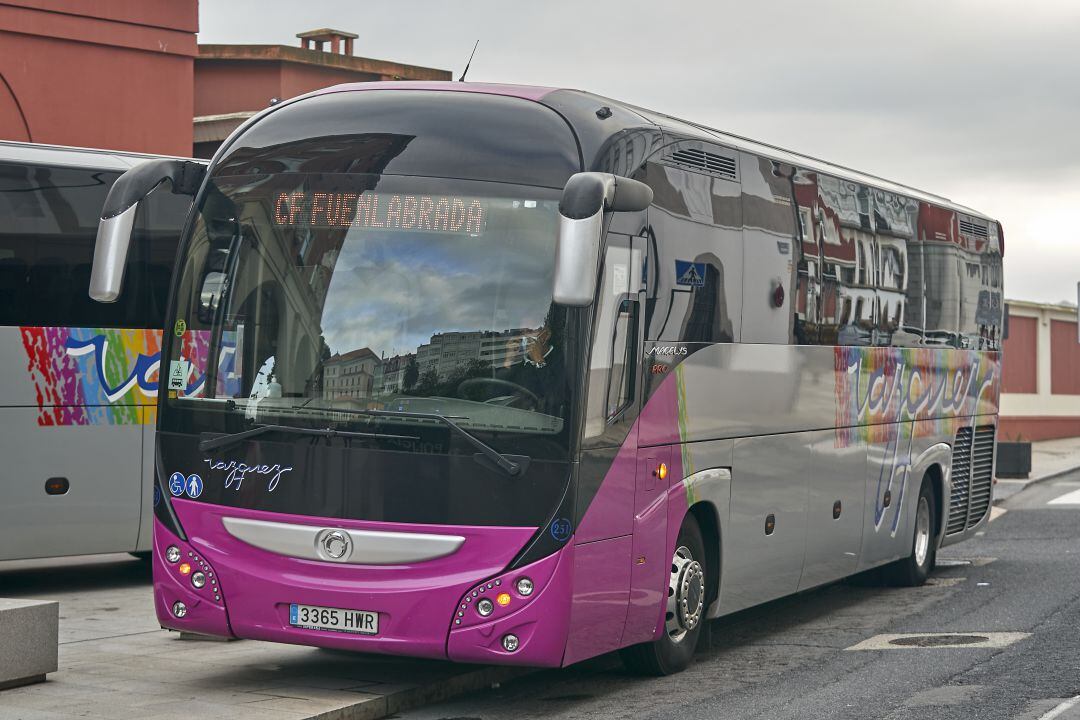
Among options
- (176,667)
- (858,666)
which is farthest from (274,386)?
(858,666)

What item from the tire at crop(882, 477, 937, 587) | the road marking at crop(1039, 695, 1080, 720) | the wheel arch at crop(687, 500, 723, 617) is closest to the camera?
the road marking at crop(1039, 695, 1080, 720)

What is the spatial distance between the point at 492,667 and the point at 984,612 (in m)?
5.02

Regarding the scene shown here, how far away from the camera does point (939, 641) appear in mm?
11484

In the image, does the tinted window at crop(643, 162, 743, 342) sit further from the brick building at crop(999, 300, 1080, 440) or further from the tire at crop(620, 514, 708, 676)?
the brick building at crop(999, 300, 1080, 440)

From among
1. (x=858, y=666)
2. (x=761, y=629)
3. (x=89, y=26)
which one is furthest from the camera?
(x=89, y=26)

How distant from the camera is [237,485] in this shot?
8633 millimetres

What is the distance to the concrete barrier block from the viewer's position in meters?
8.61

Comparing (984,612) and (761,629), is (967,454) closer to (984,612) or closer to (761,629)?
(984,612)

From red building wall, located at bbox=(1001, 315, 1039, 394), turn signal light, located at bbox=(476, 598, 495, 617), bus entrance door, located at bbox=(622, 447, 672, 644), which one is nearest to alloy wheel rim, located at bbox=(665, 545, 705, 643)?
bus entrance door, located at bbox=(622, 447, 672, 644)

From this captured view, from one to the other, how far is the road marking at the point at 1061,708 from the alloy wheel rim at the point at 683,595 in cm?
224

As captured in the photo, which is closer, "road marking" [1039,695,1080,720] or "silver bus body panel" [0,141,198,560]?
"road marking" [1039,695,1080,720]

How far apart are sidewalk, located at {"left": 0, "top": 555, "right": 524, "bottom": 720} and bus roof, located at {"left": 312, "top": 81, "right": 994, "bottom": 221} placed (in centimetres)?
334

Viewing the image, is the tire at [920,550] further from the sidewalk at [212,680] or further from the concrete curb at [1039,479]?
the concrete curb at [1039,479]

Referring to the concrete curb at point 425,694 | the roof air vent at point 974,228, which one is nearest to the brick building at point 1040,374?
the roof air vent at point 974,228
